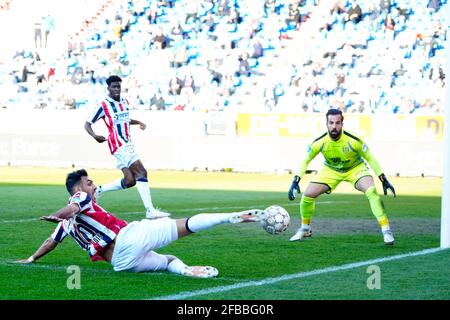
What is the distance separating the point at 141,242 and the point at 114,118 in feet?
25.0

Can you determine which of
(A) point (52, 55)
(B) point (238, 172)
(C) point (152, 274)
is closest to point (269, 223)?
(C) point (152, 274)

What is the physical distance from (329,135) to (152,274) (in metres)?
4.39

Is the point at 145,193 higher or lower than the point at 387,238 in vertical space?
higher

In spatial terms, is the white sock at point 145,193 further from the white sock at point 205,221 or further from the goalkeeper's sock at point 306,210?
the white sock at point 205,221

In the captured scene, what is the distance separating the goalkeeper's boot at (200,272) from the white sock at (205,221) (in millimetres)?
416

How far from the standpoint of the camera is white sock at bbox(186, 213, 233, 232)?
967 cm

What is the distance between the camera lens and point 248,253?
12.3 m

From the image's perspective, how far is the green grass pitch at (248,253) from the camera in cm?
920

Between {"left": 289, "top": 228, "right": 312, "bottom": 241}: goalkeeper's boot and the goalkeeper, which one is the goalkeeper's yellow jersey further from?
{"left": 289, "top": 228, "right": 312, "bottom": 241}: goalkeeper's boot

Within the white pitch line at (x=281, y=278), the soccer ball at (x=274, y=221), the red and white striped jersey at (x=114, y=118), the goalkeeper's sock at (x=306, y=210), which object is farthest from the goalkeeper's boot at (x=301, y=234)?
the red and white striped jersey at (x=114, y=118)

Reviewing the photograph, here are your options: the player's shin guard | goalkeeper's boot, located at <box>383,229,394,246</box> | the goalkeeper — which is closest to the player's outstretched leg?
the goalkeeper

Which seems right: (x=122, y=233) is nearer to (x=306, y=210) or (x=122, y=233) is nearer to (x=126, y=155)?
(x=306, y=210)

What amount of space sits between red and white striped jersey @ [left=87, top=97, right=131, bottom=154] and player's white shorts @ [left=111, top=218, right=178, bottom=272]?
7.25m

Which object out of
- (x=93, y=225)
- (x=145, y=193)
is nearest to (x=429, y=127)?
(x=145, y=193)
